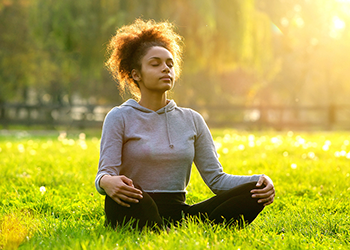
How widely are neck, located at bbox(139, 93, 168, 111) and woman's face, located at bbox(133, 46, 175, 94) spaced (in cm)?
8

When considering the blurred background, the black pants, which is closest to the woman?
the black pants

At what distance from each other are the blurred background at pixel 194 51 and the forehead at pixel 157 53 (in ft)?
3.98

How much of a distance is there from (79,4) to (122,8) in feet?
5.03

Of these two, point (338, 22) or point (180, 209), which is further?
point (338, 22)

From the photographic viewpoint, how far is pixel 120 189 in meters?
2.51

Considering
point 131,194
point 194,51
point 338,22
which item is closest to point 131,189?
point 131,194

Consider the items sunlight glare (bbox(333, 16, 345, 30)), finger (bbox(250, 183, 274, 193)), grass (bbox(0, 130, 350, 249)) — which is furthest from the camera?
sunlight glare (bbox(333, 16, 345, 30))

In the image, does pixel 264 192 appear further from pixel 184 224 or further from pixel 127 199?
pixel 127 199

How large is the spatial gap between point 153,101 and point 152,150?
426 millimetres

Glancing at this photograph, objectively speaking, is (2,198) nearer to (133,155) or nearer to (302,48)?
(133,155)

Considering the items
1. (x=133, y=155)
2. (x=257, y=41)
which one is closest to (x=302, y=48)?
(x=257, y=41)

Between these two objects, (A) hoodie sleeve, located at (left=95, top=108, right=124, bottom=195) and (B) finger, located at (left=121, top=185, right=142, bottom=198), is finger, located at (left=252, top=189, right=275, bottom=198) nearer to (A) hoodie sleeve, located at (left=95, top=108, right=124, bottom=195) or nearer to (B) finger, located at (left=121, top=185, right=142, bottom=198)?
(B) finger, located at (left=121, top=185, right=142, bottom=198)

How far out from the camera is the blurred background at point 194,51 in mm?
14102

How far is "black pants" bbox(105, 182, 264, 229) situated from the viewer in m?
2.70
